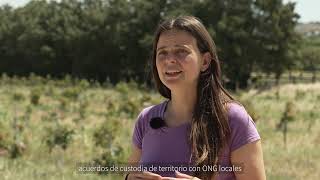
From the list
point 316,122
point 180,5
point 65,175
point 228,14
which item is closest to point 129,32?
point 180,5

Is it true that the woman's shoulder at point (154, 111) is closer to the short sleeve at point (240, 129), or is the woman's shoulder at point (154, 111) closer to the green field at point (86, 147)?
the short sleeve at point (240, 129)

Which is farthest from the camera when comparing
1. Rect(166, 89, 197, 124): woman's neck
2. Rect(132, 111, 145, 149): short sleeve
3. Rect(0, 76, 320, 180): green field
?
Rect(0, 76, 320, 180): green field

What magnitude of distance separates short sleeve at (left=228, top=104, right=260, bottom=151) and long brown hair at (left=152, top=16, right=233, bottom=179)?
0.06 ft

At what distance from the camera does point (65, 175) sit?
6383mm

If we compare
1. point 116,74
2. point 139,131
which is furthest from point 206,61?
point 116,74

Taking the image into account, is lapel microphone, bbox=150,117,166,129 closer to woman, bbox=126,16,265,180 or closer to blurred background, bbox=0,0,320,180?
woman, bbox=126,16,265,180

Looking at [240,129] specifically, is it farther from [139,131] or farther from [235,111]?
[139,131]

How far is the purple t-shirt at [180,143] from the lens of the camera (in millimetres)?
1758

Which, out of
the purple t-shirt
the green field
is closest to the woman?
the purple t-shirt

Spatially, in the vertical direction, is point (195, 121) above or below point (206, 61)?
below

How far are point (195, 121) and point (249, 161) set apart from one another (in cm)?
21

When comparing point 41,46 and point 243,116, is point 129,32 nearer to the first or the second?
point 41,46

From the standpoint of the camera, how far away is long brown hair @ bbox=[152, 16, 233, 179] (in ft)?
5.75

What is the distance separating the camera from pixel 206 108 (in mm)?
1819
